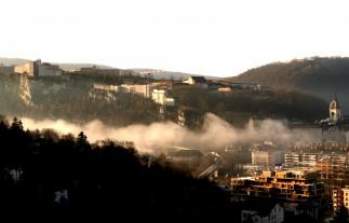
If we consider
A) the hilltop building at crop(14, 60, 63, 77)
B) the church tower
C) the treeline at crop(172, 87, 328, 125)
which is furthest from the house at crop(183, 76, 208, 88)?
the hilltop building at crop(14, 60, 63, 77)

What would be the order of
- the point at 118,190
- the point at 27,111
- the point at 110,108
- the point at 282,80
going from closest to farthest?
the point at 118,190 → the point at 27,111 → the point at 110,108 → the point at 282,80

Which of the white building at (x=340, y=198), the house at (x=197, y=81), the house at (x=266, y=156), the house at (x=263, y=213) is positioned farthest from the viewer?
the house at (x=197, y=81)

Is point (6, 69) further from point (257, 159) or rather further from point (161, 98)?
point (257, 159)

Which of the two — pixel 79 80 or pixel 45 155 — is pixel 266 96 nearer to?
pixel 79 80

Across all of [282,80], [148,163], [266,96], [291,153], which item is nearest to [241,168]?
[291,153]

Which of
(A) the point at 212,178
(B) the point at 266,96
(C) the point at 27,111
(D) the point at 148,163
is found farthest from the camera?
(B) the point at 266,96

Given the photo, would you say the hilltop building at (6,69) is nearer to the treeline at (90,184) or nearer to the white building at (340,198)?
the treeline at (90,184)

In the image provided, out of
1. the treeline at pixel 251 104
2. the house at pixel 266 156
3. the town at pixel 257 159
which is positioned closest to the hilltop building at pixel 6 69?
the town at pixel 257 159
